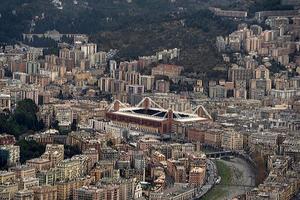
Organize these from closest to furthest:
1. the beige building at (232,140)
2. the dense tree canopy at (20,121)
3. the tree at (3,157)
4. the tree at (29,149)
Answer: the tree at (3,157), the tree at (29,149), the dense tree canopy at (20,121), the beige building at (232,140)

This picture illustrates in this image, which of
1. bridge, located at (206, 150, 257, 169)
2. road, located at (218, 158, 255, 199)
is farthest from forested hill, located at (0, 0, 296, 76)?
road, located at (218, 158, 255, 199)

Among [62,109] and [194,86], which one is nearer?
[62,109]

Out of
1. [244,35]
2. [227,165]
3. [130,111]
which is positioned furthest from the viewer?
[244,35]

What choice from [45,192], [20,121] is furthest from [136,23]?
[45,192]

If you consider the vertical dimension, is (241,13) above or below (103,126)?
above

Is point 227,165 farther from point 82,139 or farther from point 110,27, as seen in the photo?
point 110,27

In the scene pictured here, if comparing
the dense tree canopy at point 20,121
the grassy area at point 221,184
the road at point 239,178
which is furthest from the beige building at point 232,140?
the dense tree canopy at point 20,121

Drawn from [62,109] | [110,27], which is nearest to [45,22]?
[110,27]

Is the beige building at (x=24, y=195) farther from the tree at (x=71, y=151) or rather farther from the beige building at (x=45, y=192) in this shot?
the tree at (x=71, y=151)
